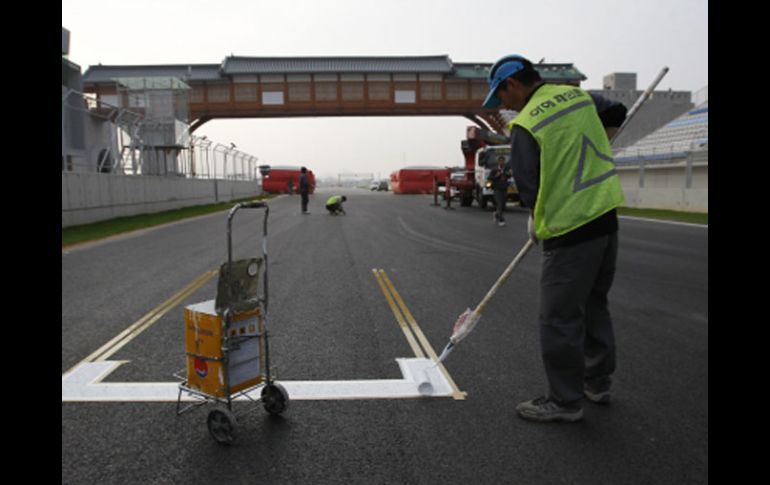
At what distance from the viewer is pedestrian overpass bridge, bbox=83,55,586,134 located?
50281mm

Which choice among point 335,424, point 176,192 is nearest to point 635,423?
point 335,424

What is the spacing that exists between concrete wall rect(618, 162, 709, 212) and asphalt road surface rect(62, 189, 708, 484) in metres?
12.8

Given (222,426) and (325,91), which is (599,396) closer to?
(222,426)

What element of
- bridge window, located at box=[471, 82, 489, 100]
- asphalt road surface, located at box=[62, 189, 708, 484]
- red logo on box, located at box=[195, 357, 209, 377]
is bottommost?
asphalt road surface, located at box=[62, 189, 708, 484]

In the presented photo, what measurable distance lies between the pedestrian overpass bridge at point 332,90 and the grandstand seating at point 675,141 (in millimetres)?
15408

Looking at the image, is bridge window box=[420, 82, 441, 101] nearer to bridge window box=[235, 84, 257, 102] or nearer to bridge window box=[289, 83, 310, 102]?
bridge window box=[289, 83, 310, 102]

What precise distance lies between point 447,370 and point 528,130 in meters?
2.14

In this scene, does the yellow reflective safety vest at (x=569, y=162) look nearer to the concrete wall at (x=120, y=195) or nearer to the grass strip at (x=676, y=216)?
the grass strip at (x=676, y=216)

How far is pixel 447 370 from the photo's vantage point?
466 centimetres

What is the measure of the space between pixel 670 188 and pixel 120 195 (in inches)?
835

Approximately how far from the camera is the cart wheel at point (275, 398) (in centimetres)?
378

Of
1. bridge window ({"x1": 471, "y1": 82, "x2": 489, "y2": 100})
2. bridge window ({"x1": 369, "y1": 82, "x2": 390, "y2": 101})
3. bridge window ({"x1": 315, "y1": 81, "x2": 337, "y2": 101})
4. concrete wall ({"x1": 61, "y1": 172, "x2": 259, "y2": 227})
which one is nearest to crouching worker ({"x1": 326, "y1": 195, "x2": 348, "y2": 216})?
concrete wall ({"x1": 61, "y1": 172, "x2": 259, "y2": 227})

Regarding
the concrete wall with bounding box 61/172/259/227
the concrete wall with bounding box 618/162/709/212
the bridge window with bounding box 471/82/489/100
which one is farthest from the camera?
the bridge window with bounding box 471/82/489/100

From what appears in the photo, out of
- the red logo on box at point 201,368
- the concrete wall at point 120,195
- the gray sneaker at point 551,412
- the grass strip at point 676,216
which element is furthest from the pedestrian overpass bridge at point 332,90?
the red logo on box at point 201,368
